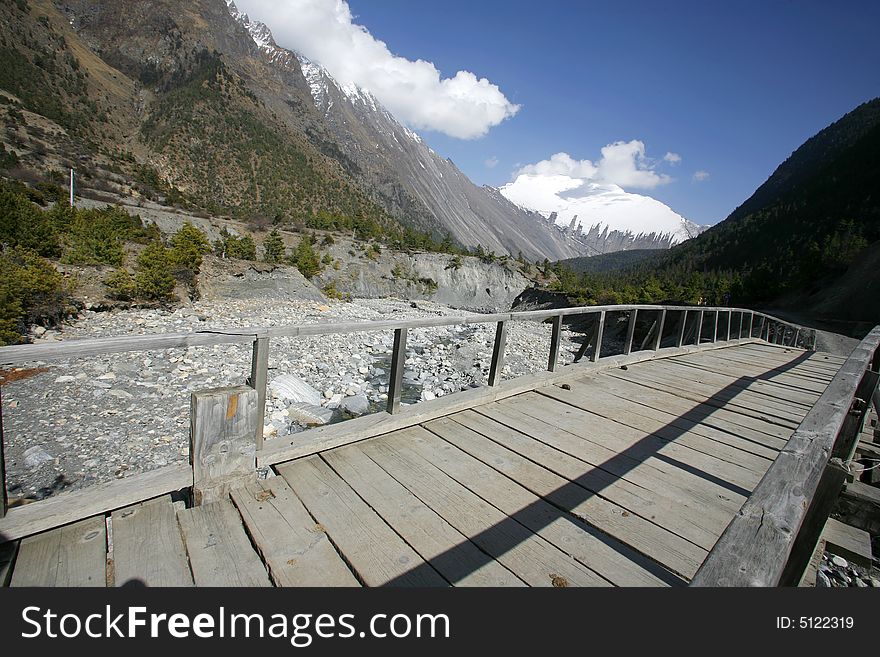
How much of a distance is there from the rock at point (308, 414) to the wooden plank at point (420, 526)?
19.1 feet

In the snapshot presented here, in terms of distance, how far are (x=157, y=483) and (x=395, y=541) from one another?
4.43 ft

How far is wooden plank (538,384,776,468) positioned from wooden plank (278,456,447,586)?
8.68 ft

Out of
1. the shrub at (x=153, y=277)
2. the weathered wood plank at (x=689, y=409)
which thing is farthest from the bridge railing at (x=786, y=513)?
the shrub at (x=153, y=277)

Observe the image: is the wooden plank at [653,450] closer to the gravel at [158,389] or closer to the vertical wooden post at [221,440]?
the vertical wooden post at [221,440]

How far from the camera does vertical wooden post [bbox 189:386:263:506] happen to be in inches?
90.9

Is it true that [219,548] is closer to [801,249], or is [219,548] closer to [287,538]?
[287,538]

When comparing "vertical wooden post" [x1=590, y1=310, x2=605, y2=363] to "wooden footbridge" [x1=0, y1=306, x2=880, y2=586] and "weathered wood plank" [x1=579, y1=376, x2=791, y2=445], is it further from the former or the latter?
"wooden footbridge" [x1=0, y1=306, x2=880, y2=586]

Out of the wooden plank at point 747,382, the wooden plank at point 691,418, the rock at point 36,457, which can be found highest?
the wooden plank at point 747,382

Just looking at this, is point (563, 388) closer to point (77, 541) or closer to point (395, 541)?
point (395, 541)

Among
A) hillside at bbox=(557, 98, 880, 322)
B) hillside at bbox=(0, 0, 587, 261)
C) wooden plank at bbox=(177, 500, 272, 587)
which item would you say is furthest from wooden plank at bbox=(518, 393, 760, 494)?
hillside at bbox=(0, 0, 587, 261)

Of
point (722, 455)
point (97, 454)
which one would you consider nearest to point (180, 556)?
point (722, 455)

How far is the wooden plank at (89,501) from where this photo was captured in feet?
6.24

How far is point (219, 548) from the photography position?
2.00 m

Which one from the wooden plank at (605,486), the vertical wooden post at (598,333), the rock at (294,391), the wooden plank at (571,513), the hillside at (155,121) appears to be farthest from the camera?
the hillside at (155,121)
